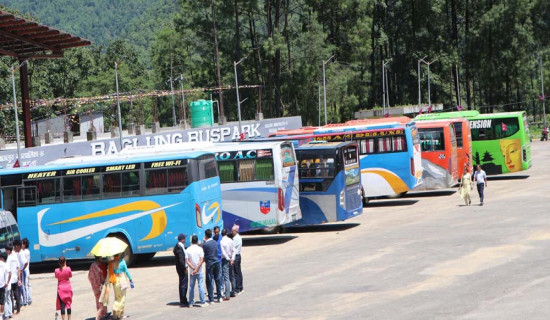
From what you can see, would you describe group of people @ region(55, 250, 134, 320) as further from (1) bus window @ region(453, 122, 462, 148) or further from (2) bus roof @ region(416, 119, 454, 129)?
(1) bus window @ region(453, 122, 462, 148)

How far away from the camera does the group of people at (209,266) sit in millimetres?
19156

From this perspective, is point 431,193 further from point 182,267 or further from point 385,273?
point 182,267

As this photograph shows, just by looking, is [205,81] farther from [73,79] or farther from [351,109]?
[351,109]

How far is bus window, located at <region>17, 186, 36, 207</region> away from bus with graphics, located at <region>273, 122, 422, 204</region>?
13.0 m

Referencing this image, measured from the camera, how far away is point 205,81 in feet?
344

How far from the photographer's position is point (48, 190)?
26.5m

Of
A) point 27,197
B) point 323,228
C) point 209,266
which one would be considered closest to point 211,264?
point 209,266

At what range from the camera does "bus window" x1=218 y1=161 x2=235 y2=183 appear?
29062mm

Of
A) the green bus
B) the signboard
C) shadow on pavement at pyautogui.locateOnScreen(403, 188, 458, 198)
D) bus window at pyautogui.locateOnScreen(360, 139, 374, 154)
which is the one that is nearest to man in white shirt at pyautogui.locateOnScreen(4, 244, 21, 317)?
bus window at pyautogui.locateOnScreen(360, 139, 374, 154)

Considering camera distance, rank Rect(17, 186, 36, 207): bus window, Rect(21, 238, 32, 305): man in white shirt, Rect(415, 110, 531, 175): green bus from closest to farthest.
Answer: Rect(21, 238, 32, 305): man in white shirt, Rect(17, 186, 36, 207): bus window, Rect(415, 110, 531, 175): green bus

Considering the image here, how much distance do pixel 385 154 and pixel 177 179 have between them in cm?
1338

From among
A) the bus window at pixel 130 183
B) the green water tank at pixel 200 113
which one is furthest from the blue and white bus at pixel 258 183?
the green water tank at pixel 200 113

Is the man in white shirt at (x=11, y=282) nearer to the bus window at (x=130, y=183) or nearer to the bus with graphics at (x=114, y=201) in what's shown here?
the bus with graphics at (x=114, y=201)

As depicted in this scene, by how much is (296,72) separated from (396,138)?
156 feet
